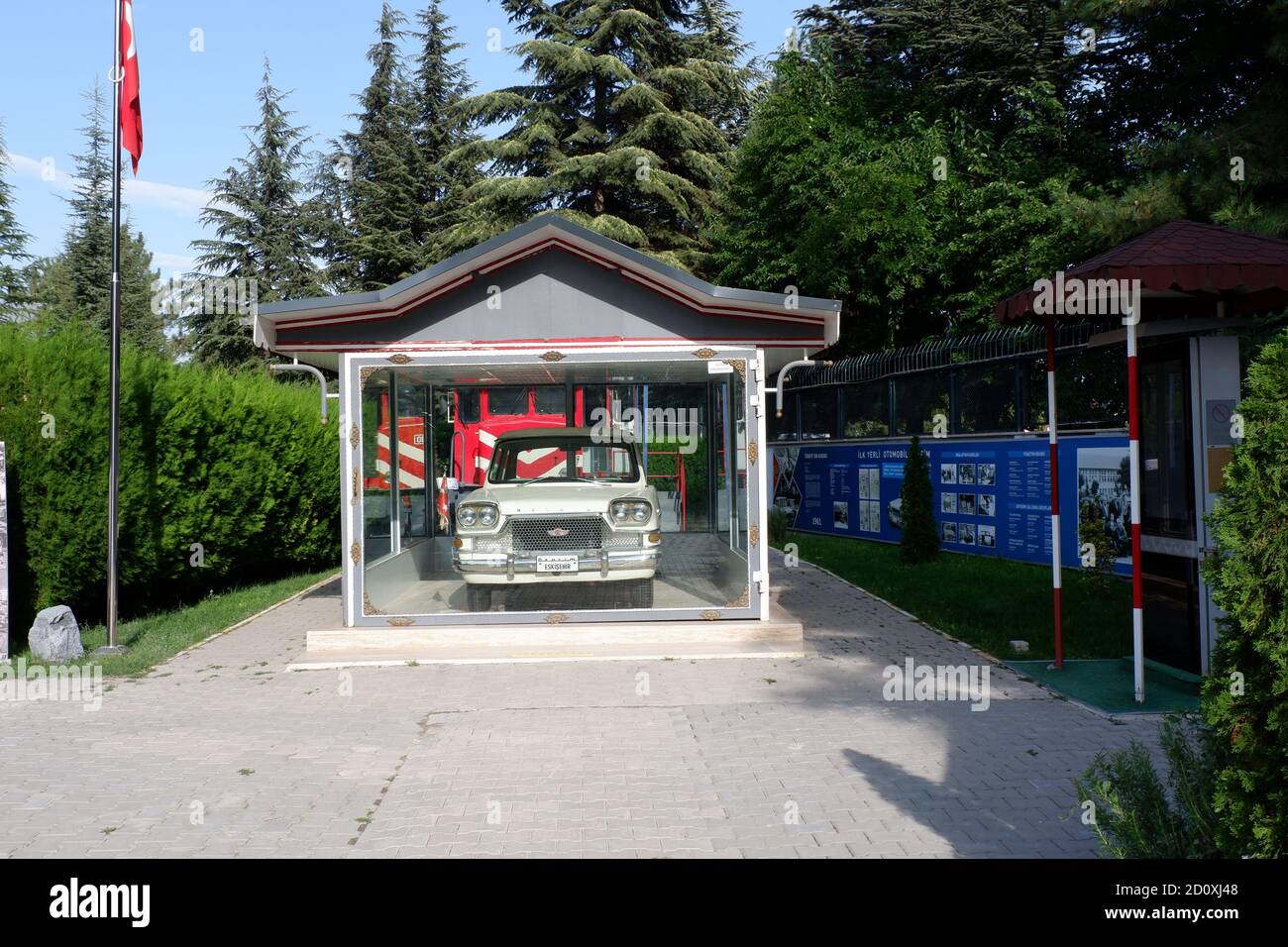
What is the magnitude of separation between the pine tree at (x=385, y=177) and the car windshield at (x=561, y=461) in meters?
26.0

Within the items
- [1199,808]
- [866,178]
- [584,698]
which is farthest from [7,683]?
[866,178]

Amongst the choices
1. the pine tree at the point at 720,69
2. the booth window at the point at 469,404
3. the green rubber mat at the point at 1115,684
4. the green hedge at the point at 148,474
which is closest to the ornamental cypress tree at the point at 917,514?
the booth window at the point at 469,404

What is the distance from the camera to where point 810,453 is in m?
24.2

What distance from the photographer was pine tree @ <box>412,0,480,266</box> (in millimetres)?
37875

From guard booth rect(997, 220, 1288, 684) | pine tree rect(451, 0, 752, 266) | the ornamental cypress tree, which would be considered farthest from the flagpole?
pine tree rect(451, 0, 752, 266)

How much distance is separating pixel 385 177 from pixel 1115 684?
34.8 meters

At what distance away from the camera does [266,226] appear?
37688mm

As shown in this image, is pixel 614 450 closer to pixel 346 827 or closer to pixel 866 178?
pixel 346 827

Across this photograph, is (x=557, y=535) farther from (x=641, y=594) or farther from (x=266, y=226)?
(x=266, y=226)

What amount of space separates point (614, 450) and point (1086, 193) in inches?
551

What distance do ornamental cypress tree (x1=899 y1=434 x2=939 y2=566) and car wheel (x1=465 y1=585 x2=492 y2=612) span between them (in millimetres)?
8354

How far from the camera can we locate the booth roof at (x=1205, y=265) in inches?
286

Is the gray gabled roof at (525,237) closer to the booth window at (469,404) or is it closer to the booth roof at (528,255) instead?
the booth roof at (528,255)
